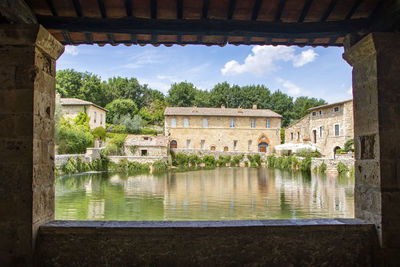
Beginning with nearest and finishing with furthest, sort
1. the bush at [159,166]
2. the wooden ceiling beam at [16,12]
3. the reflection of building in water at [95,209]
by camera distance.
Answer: the wooden ceiling beam at [16,12] → the reflection of building in water at [95,209] → the bush at [159,166]

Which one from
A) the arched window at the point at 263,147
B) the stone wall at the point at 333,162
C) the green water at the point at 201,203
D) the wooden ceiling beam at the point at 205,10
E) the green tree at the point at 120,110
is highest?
the green tree at the point at 120,110

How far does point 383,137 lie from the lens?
297 centimetres

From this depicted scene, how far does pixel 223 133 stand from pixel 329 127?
11.7 meters

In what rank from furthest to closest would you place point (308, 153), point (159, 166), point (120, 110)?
point (120, 110) < point (308, 153) < point (159, 166)

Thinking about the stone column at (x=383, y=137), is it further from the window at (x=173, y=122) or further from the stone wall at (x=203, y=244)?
the window at (x=173, y=122)

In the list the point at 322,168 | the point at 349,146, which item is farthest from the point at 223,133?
the point at 322,168

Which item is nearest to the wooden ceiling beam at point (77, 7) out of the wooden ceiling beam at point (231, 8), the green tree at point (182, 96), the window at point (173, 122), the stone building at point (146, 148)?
the wooden ceiling beam at point (231, 8)

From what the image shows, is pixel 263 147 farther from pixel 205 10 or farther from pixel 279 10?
pixel 205 10

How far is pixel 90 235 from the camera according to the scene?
9.66 ft

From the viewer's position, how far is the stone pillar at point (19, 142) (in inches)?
111

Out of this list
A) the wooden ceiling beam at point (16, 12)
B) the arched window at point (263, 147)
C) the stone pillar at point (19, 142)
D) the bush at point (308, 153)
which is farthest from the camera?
the arched window at point (263, 147)

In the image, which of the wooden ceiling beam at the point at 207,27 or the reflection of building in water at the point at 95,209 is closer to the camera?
the wooden ceiling beam at the point at 207,27

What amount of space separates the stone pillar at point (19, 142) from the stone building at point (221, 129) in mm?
30786

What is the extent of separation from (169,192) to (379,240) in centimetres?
1006
